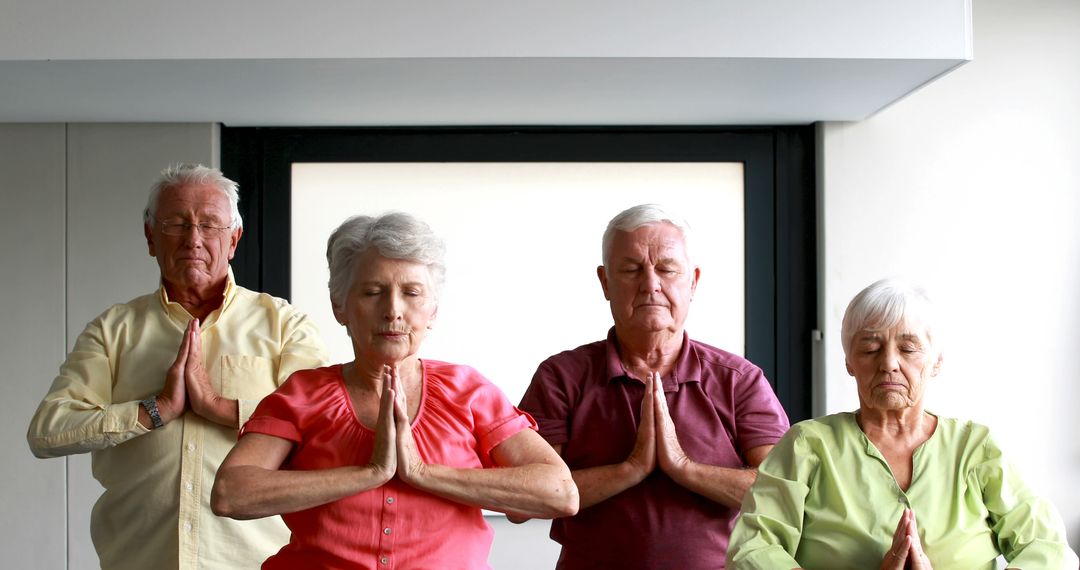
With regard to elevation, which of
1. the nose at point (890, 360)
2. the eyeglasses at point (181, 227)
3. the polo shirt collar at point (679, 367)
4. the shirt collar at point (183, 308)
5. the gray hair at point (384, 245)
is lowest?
the polo shirt collar at point (679, 367)

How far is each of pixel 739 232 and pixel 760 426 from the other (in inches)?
60.9

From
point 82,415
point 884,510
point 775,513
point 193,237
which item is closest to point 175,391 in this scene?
point 82,415

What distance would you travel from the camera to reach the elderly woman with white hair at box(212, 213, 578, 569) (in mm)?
1748

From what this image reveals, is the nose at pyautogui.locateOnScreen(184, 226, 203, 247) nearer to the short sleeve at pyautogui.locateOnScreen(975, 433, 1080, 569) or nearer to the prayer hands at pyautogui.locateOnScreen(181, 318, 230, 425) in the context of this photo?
the prayer hands at pyautogui.locateOnScreen(181, 318, 230, 425)

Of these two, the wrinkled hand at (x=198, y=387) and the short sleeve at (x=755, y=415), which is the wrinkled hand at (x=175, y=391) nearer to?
the wrinkled hand at (x=198, y=387)

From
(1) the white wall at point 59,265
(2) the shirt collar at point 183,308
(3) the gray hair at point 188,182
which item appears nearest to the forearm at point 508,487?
(2) the shirt collar at point 183,308

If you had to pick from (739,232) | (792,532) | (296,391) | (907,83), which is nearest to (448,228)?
(739,232)

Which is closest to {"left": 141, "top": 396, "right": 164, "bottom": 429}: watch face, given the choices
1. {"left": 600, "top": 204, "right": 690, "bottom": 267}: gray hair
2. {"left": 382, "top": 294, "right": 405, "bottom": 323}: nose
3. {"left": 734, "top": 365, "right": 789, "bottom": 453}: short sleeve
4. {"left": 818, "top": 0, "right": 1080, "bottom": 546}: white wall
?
{"left": 382, "top": 294, "right": 405, "bottom": 323}: nose

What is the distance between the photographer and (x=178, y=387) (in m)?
2.22

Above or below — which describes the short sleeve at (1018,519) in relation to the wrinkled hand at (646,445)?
below

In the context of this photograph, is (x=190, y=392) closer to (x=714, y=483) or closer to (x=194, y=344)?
(x=194, y=344)

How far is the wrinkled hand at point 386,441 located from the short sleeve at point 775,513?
593 mm

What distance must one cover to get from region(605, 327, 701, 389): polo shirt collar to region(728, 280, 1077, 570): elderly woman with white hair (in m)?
0.32

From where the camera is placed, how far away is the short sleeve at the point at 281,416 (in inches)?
71.9
